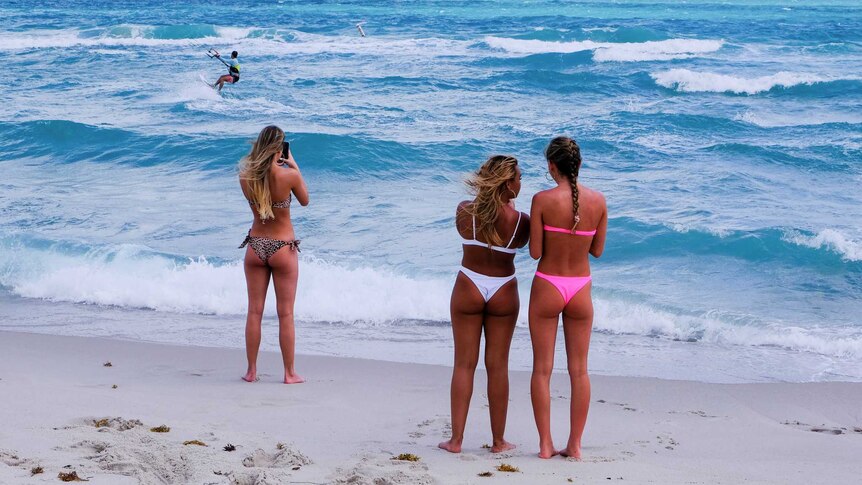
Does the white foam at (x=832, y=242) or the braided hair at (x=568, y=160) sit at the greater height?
the braided hair at (x=568, y=160)

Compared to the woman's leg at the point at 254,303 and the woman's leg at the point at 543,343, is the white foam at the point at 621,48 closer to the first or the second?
the woman's leg at the point at 254,303

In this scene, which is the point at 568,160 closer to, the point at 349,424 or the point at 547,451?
the point at 547,451

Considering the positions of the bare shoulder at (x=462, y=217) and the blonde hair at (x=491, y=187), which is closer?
the blonde hair at (x=491, y=187)

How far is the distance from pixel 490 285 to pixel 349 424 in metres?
1.36

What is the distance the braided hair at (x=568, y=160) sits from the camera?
470cm

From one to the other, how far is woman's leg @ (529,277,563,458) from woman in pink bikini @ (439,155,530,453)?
0.41ft

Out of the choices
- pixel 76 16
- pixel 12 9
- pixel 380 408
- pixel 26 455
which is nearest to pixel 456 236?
pixel 380 408

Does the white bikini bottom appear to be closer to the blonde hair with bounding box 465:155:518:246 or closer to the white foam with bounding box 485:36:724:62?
the blonde hair with bounding box 465:155:518:246

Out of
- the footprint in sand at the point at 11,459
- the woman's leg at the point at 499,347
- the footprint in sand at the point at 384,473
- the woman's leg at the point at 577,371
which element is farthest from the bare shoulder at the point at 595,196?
the footprint in sand at the point at 11,459

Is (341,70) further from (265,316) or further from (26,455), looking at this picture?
(26,455)

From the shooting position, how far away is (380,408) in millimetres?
5902

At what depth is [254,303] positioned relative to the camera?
639 centimetres

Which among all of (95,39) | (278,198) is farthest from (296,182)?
(95,39)

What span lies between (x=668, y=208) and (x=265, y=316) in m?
6.44
